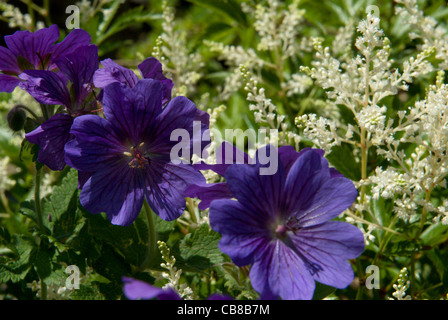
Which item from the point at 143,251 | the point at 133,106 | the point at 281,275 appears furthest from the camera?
the point at 143,251

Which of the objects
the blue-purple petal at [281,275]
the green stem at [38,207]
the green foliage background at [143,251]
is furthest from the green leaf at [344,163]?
the green stem at [38,207]

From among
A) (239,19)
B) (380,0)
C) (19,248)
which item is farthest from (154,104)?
(380,0)

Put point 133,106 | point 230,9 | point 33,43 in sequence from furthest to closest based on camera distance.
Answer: point 230,9, point 33,43, point 133,106

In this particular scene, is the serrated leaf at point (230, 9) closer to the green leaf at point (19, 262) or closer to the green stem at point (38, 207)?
the green stem at point (38, 207)

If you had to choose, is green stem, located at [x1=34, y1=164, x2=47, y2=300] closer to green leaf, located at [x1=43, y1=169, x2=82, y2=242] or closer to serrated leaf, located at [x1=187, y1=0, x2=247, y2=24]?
Answer: green leaf, located at [x1=43, y1=169, x2=82, y2=242]

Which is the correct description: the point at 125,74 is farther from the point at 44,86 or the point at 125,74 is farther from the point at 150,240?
the point at 150,240

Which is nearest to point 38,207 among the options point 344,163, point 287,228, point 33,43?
point 33,43
